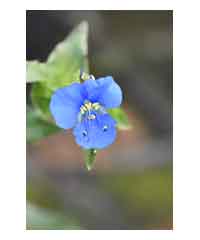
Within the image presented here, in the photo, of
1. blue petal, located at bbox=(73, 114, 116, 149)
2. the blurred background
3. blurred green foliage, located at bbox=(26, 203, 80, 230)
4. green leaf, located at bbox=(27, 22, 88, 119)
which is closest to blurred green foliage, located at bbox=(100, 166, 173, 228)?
the blurred background

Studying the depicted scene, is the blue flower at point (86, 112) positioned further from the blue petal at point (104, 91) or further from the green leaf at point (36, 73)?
the green leaf at point (36, 73)

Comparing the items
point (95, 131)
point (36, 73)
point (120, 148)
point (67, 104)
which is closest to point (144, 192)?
point (120, 148)

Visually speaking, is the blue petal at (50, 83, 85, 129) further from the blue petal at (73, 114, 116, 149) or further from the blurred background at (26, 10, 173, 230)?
the blurred background at (26, 10, 173, 230)

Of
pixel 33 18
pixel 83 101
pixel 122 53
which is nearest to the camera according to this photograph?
pixel 83 101

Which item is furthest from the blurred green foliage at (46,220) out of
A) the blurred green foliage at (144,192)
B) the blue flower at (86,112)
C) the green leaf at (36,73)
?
the green leaf at (36,73)

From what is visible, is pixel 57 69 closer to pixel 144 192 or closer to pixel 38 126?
pixel 38 126
